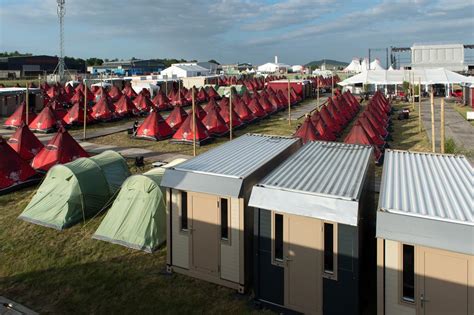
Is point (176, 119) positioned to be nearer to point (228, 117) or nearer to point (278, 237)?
point (228, 117)

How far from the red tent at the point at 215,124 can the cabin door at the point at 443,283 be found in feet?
63.3

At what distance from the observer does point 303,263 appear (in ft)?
24.2

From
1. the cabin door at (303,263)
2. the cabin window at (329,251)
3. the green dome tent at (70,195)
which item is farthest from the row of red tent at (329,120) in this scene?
the cabin window at (329,251)

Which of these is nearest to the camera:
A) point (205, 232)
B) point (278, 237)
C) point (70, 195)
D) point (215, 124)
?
point (278, 237)

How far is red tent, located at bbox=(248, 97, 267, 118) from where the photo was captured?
3281cm

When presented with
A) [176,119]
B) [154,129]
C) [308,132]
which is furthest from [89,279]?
[176,119]

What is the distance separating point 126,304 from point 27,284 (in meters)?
2.65

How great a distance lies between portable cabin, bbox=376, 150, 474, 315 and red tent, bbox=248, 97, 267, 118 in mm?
25862

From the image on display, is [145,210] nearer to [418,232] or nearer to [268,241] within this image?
[268,241]

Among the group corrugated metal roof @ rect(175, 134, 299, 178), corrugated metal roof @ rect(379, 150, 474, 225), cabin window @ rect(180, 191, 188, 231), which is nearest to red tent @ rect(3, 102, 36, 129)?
corrugated metal roof @ rect(175, 134, 299, 178)

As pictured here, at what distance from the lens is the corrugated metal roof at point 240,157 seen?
8.80 m

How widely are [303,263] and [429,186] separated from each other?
9.56 ft

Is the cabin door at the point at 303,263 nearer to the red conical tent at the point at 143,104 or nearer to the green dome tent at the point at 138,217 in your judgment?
the green dome tent at the point at 138,217

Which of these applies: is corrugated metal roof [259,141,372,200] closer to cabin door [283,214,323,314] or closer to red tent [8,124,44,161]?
cabin door [283,214,323,314]
